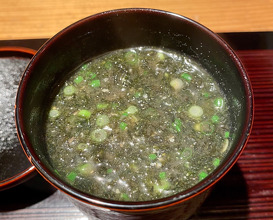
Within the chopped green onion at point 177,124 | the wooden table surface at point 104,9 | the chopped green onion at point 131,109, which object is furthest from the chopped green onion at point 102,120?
the wooden table surface at point 104,9

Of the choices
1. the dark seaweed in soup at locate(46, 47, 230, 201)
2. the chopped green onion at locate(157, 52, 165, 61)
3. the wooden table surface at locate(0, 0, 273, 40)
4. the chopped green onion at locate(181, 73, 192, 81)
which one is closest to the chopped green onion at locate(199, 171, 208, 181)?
the dark seaweed in soup at locate(46, 47, 230, 201)

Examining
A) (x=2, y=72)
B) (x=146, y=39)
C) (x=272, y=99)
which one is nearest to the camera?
(x=146, y=39)

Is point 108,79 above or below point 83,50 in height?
below

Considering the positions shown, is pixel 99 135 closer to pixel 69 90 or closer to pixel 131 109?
pixel 131 109

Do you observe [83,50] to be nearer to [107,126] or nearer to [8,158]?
[107,126]

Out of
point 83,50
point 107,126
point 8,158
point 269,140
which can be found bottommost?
point 8,158

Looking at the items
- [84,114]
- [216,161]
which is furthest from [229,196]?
[84,114]

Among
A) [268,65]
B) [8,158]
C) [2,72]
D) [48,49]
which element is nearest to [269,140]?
[268,65]
